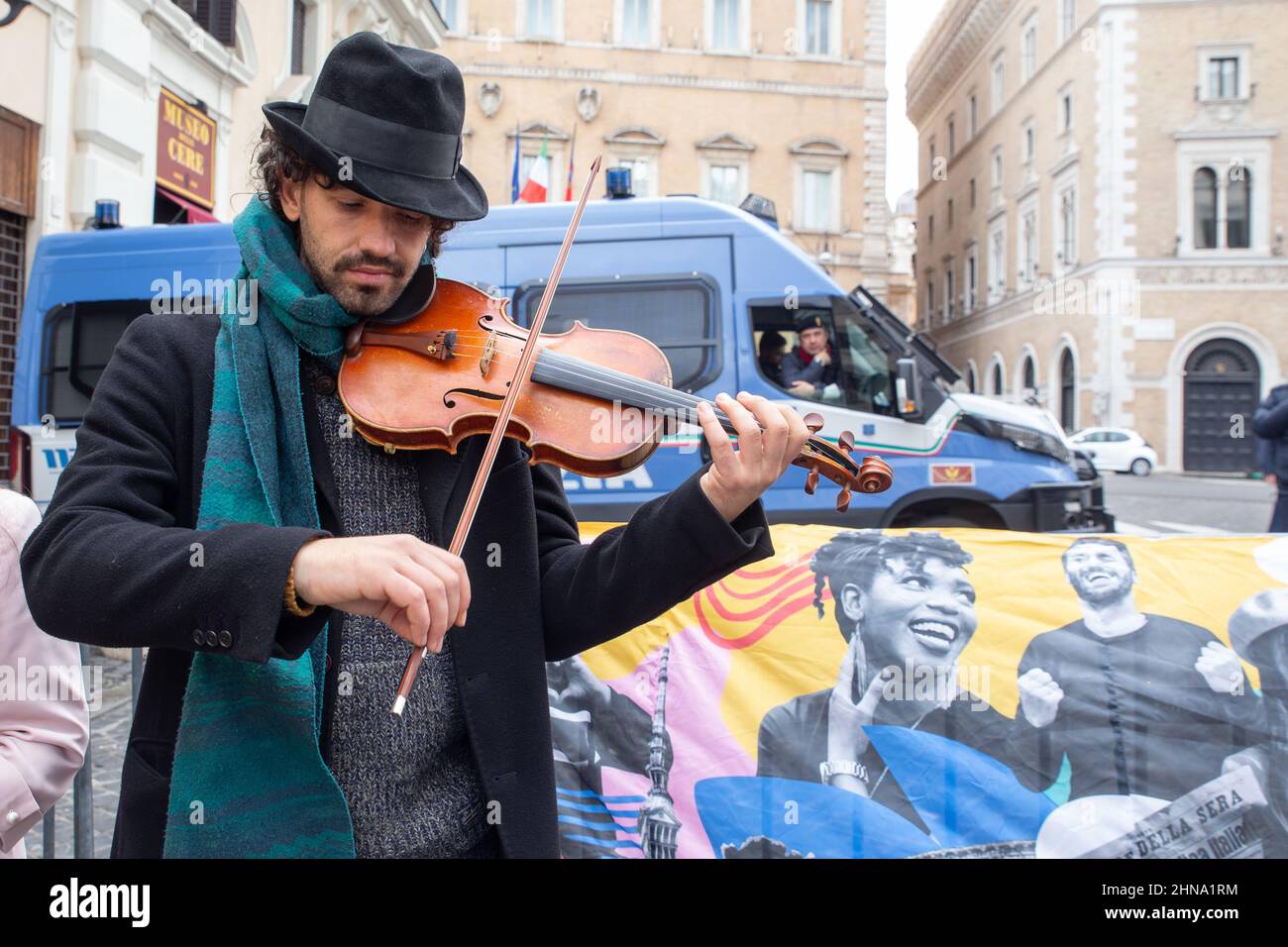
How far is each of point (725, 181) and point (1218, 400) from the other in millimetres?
15543

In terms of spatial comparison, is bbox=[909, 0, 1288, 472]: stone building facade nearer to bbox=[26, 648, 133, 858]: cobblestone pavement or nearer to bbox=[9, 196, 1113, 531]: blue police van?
bbox=[9, 196, 1113, 531]: blue police van

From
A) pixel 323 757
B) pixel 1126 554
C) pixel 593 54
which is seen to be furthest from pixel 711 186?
pixel 323 757

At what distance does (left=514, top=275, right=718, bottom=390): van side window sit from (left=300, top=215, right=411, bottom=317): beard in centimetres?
550

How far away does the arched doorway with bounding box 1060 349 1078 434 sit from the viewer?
30.6 metres

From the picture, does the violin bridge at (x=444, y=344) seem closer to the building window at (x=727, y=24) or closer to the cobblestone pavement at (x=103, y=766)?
the cobblestone pavement at (x=103, y=766)

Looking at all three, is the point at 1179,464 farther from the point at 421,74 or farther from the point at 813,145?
the point at 421,74

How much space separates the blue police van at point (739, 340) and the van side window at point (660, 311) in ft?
0.03

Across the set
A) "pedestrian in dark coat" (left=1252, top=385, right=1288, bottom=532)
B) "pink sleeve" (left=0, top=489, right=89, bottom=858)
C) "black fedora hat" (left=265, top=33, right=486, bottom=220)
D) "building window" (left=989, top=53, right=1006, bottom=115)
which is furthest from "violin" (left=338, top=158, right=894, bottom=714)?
"building window" (left=989, top=53, right=1006, bottom=115)

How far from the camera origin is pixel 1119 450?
2558cm

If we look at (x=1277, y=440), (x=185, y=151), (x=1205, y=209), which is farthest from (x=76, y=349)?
(x=1205, y=209)

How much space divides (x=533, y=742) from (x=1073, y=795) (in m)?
1.88

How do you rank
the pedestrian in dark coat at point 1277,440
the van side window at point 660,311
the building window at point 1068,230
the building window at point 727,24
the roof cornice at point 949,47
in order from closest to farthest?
the pedestrian in dark coat at point 1277,440 < the van side window at point 660,311 < the building window at point 727,24 < the building window at point 1068,230 < the roof cornice at point 949,47

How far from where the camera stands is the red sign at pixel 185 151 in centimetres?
994

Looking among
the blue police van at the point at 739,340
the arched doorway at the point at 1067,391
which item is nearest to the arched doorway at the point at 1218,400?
the arched doorway at the point at 1067,391
